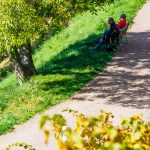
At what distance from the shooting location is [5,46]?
13.0 meters

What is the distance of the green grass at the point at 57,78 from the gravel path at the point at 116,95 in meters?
0.36

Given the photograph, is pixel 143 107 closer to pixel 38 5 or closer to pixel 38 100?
pixel 38 100

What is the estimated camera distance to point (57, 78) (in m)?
14.9

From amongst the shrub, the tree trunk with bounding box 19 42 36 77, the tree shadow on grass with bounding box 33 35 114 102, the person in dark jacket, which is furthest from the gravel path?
the shrub

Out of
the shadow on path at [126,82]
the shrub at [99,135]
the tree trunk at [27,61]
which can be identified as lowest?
the shadow on path at [126,82]

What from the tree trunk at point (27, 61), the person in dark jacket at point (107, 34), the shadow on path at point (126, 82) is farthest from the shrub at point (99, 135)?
the person in dark jacket at point (107, 34)

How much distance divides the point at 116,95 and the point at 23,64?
4.47 meters

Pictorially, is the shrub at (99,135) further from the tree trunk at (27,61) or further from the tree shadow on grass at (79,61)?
the tree trunk at (27,61)

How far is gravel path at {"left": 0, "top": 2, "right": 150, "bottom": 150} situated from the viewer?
10844 millimetres

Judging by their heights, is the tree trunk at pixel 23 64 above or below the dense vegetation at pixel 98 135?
below

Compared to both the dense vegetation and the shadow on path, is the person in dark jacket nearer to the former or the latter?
the shadow on path

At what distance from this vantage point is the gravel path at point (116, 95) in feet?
35.6

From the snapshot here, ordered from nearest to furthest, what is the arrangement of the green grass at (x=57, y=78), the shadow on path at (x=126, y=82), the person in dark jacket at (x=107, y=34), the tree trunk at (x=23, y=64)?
the shadow on path at (x=126, y=82)
the green grass at (x=57, y=78)
the tree trunk at (x=23, y=64)
the person in dark jacket at (x=107, y=34)

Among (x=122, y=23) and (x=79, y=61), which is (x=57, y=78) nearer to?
(x=79, y=61)
